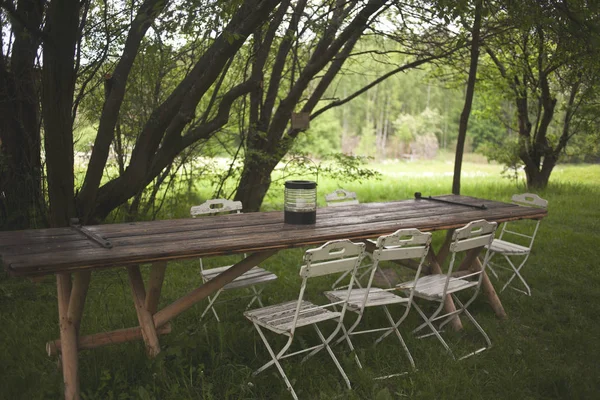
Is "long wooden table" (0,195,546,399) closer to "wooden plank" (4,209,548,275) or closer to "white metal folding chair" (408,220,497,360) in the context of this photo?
"wooden plank" (4,209,548,275)

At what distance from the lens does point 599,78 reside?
7.99m

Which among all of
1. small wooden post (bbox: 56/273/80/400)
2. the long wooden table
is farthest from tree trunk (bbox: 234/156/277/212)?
small wooden post (bbox: 56/273/80/400)

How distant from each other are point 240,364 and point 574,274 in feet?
12.9

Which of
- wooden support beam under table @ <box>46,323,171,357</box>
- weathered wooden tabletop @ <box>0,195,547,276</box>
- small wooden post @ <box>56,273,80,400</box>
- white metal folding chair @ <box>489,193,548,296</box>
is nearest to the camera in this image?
weathered wooden tabletop @ <box>0,195,547,276</box>

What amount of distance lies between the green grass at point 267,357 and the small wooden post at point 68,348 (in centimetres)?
10

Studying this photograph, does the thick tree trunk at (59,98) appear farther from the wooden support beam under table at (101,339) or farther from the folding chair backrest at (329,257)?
the folding chair backrest at (329,257)

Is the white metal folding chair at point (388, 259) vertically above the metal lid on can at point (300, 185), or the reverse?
the metal lid on can at point (300, 185)

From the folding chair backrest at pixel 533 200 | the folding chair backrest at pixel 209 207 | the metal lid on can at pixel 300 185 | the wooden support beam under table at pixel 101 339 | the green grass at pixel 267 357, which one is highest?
the metal lid on can at pixel 300 185

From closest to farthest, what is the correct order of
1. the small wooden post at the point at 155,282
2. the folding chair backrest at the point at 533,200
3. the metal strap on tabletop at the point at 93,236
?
the metal strap on tabletop at the point at 93,236 → the small wooden post at the point at 155,282 → the folding chair backrest at the point at 533,200

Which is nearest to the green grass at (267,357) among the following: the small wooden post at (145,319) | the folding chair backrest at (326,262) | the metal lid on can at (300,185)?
the small wooden post at (145,319)

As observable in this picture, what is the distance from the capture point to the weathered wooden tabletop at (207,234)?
3023 millimetres

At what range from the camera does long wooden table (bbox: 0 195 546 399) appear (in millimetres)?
3069

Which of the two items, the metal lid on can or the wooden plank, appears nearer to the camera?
the wooden plank

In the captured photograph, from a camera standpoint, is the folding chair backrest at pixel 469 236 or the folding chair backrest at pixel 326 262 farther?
the folding chair backrest at pixel 469 236
